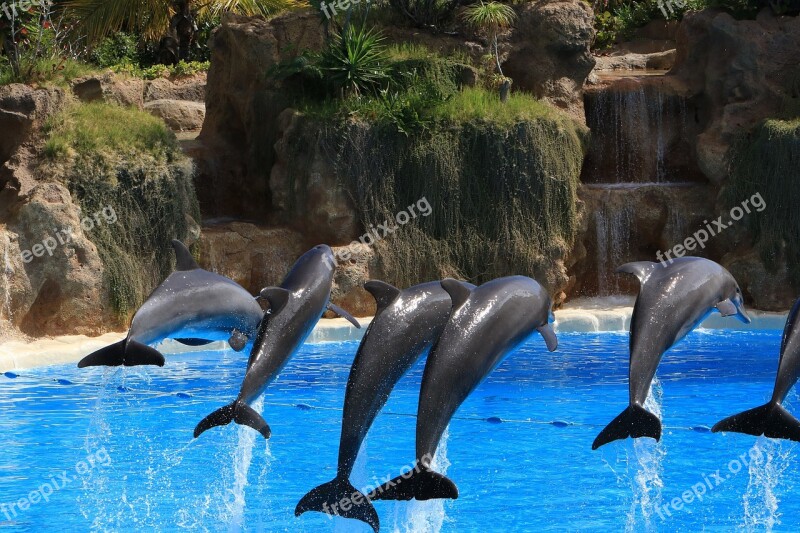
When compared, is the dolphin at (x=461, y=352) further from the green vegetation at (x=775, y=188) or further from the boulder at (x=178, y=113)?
the boulder at (x=178, y=113)

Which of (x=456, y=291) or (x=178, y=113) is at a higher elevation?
(x=456, y=291)

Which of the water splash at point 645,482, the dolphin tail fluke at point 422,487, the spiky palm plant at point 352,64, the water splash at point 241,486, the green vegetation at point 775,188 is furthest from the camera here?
the spiky palm plant at point 352,64

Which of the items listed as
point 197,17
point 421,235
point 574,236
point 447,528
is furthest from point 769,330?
point 197,17

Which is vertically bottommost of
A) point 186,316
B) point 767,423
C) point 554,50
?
point 554,50

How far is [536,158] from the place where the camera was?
53.2 feet

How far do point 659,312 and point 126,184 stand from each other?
33.2 feet

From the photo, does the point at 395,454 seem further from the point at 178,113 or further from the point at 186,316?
the point at 178,113

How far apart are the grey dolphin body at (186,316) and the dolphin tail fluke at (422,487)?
1465mm

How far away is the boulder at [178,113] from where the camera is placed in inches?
833

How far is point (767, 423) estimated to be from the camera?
5.68 metres

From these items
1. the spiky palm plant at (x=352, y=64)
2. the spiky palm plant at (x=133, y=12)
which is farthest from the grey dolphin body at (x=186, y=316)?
the spiky palm plant at (x=133, y=12)

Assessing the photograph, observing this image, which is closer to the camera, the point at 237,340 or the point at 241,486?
the point at 237,340

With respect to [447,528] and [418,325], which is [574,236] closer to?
[447,528]

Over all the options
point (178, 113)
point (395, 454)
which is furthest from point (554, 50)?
point (395, 454)
